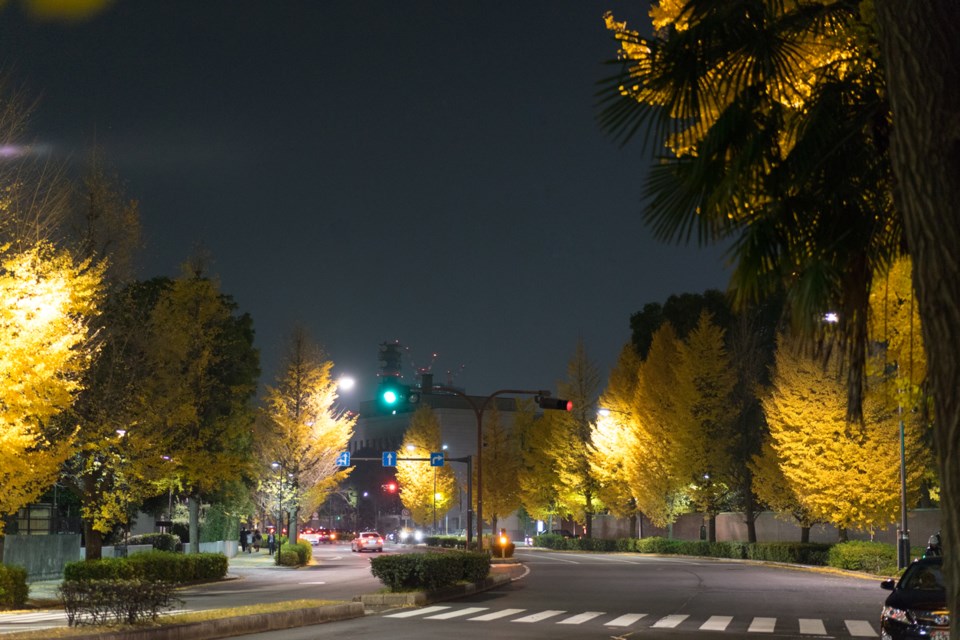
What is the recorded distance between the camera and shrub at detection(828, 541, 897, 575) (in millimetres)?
40219

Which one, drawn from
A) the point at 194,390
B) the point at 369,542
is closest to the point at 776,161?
the point at 194,390

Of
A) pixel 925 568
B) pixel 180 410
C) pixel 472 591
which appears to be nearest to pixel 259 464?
pixel 180 410

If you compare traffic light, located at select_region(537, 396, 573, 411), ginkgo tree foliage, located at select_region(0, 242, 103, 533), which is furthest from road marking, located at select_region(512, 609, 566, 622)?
traffic light, located at select_region(537, 396, 573, 411)

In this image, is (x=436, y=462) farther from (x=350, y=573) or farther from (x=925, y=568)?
(x=925, y=568)

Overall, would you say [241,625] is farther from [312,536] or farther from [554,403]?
[312,536]

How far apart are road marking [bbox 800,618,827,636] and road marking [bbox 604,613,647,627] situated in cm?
337

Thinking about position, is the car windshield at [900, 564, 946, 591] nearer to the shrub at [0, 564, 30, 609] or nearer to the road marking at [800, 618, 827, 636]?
the road marking at [800, 618, 827, 636]

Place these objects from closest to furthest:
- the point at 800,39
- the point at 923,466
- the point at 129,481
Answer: the point at 800,39 < the point at 129,481 < the point at 923,466

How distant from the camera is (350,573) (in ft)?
146

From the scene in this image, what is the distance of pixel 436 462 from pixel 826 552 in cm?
2256

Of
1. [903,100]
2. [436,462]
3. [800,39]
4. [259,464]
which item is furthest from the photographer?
[436,462]

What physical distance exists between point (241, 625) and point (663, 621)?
864 centimetres

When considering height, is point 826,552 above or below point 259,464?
below

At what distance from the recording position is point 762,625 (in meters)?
21.5
